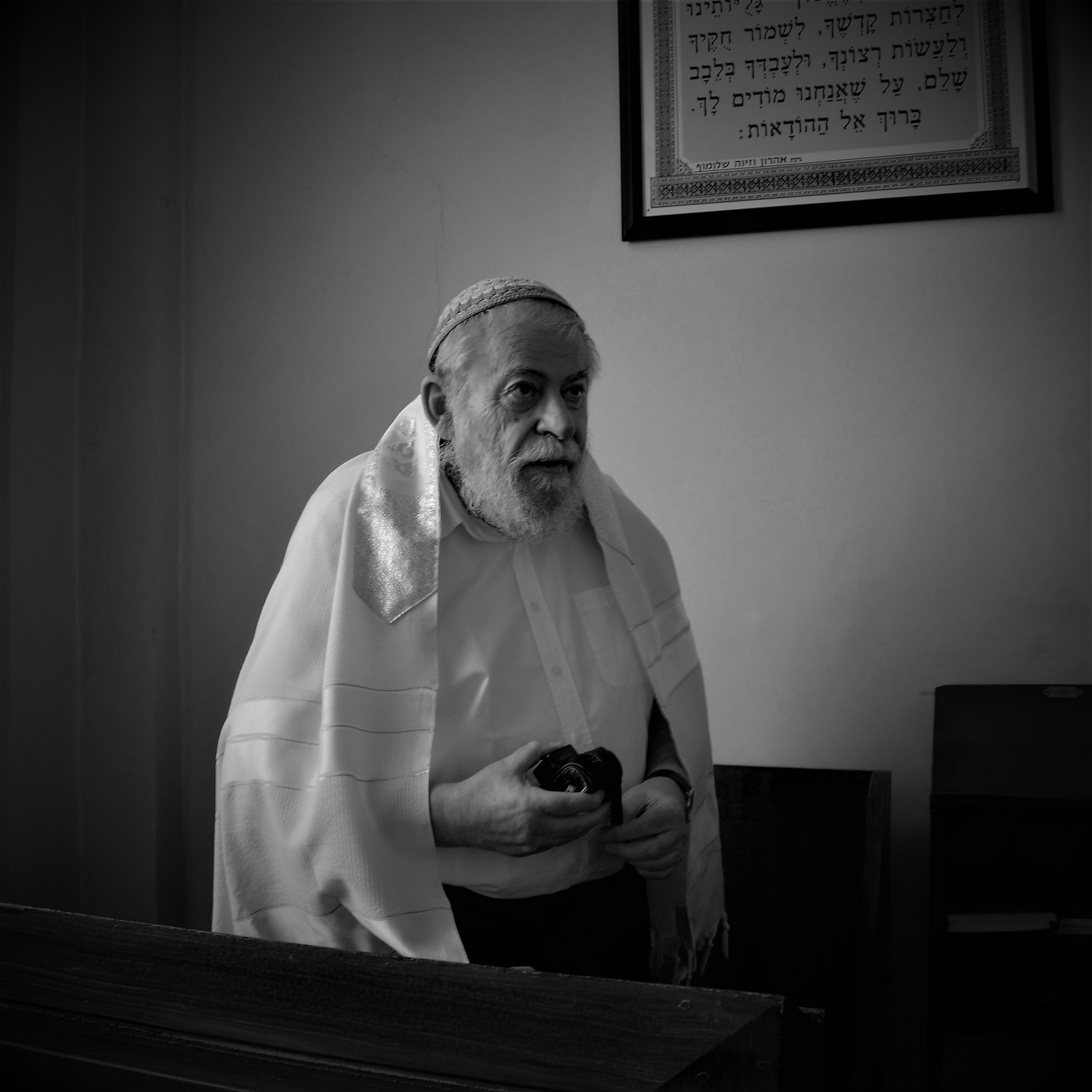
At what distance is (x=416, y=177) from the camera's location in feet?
9.55

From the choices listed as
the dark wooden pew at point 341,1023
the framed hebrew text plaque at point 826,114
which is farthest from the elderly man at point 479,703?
the framed hebrew text plaque at point 826,114

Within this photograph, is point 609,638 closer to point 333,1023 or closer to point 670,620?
point 670,620

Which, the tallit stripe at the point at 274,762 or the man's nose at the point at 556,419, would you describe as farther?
the man's nose at the point at 556,419

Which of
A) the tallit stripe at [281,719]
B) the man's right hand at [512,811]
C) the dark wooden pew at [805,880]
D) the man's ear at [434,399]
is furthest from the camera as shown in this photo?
the dark wooden pew at [805,880]

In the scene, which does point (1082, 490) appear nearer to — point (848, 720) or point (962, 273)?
point (962, 273)

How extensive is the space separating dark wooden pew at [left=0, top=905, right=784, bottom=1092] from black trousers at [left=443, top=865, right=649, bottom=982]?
791mm

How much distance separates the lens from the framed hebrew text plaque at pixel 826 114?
99.5 inches

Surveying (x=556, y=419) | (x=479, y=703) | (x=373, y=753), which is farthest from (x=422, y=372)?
(x=373, y=753)

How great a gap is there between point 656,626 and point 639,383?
95 cm

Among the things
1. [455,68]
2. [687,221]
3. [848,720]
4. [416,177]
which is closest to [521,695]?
[848,720]

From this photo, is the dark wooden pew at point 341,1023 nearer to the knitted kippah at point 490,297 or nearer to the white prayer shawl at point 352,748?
the white prayer shawl at point 352,748

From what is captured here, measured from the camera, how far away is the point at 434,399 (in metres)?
2.02

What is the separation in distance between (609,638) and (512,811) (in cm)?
46

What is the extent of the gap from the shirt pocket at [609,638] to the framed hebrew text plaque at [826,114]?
3.93ft
